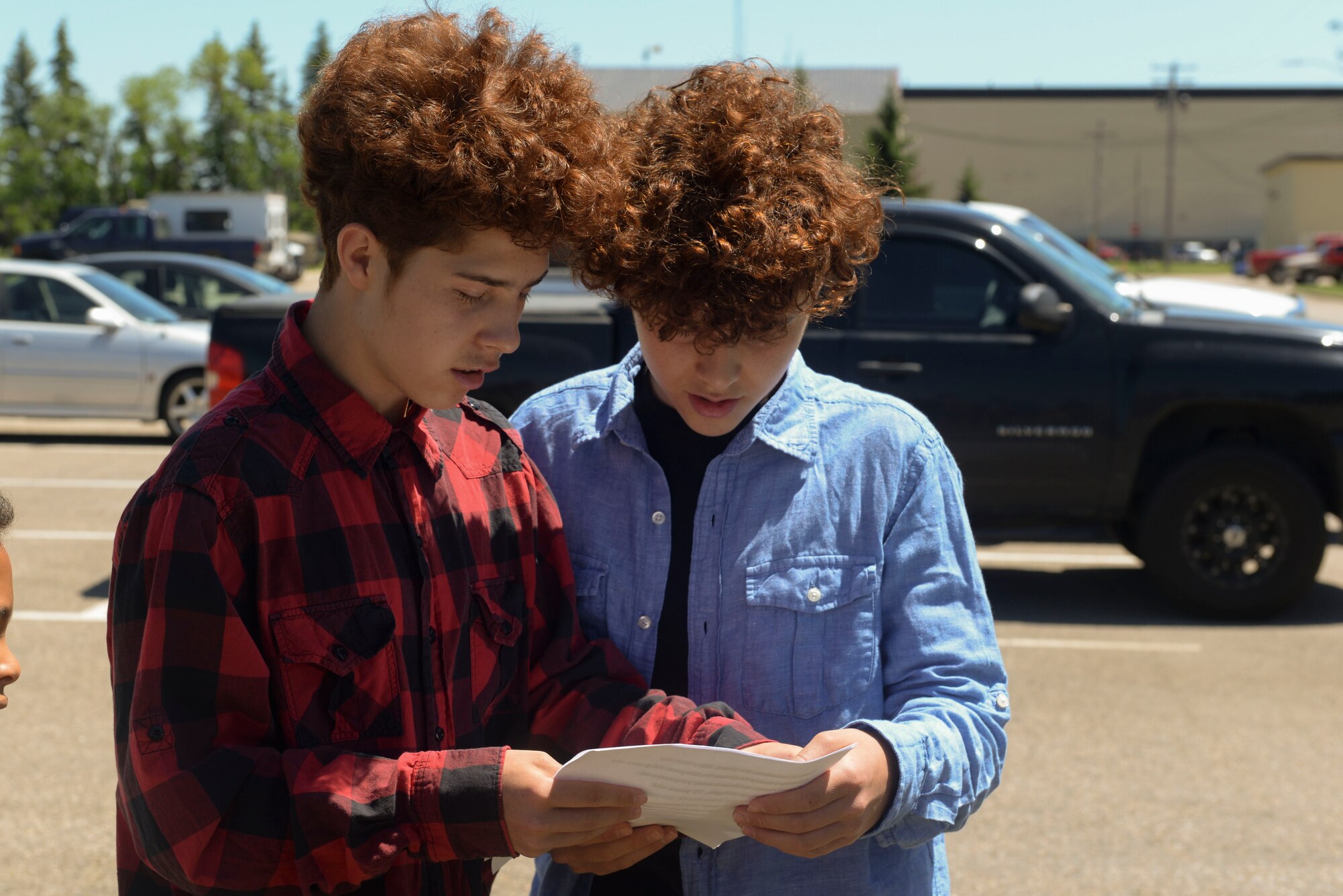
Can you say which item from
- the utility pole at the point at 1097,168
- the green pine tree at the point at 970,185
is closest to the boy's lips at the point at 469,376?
the green pine tree at the point at 970,185

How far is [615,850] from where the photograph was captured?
157cm

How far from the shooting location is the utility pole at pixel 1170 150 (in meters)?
62.1

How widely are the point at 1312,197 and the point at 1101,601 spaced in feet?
250

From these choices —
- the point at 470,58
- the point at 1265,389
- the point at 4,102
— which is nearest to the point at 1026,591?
the point at 1265,389

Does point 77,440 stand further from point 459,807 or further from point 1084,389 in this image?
point 459,807

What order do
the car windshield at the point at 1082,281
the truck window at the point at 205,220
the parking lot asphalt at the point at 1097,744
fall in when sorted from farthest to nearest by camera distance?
the truck window at the point at 205,220
the car windshield at the point at 1082,281
the parking lot asphalt at the point at 1097,744

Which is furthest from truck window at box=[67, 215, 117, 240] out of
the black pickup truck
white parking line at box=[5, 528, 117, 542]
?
the black pickup truck

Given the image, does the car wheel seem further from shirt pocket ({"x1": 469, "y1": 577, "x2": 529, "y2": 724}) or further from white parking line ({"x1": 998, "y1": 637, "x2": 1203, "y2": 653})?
shirt pocket ({"x1": 469, "y1": 577, "x2": 529, "y2": 724})

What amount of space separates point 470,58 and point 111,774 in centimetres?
378

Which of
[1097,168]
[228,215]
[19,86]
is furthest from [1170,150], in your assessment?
[19,86]

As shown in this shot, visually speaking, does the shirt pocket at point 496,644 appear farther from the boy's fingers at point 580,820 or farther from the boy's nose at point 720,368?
the boy's nose at point 720,368

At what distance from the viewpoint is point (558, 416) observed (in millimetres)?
1982

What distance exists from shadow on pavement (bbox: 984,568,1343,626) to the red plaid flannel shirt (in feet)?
17.3

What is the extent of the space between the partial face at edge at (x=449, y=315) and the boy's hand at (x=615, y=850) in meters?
0.59
